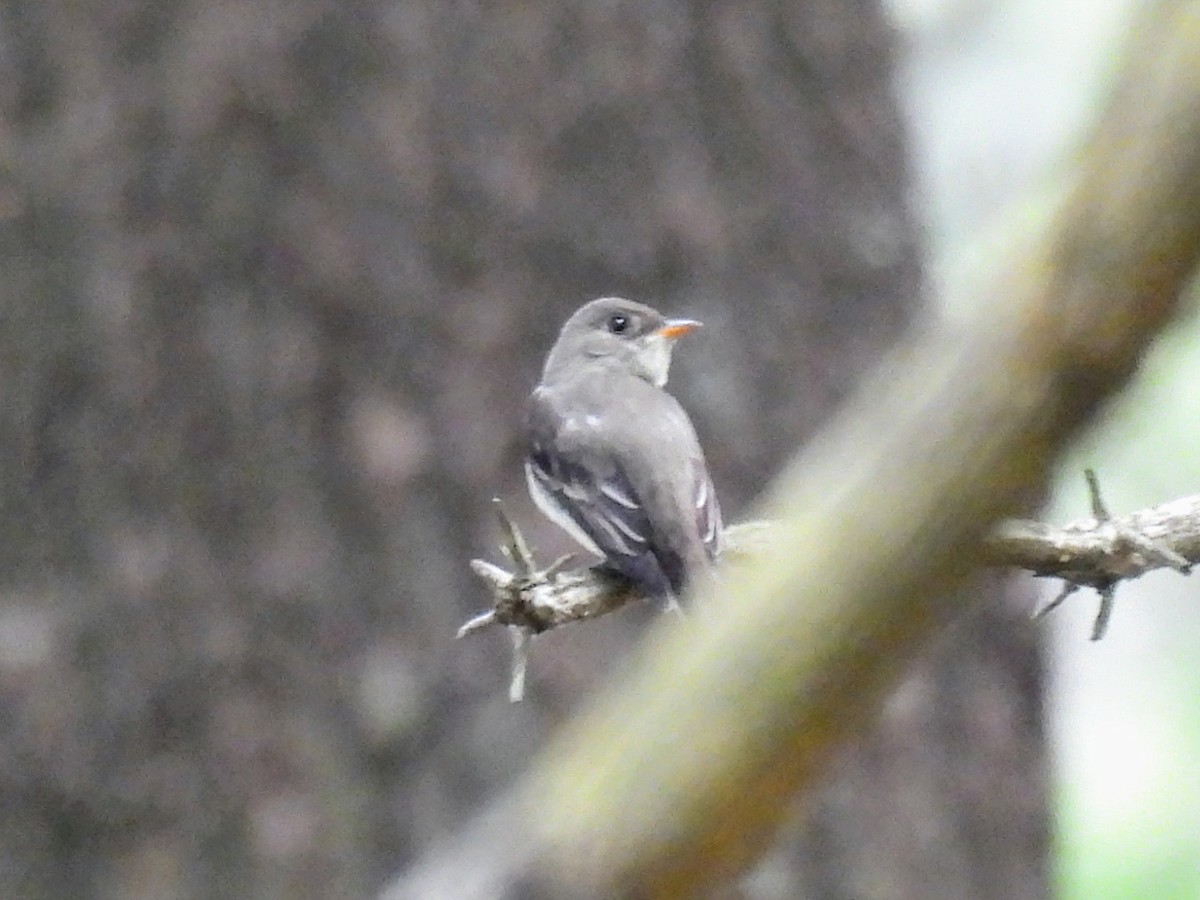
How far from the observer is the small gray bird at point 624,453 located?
391 centimetres

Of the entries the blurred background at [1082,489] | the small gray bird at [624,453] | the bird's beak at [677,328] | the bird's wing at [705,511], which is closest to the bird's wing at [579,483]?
the small gray bird at [624,453]

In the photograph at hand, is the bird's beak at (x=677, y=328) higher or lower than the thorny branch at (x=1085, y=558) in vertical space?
higher

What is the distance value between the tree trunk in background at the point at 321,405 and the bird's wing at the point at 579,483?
139 millimetres

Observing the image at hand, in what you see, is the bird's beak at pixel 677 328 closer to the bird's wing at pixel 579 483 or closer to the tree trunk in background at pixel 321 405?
the tree trunk in background at pixel 321 405

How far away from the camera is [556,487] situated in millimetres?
4309

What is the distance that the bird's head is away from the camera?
4742 mm

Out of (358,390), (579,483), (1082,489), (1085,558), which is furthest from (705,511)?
(1082,489)

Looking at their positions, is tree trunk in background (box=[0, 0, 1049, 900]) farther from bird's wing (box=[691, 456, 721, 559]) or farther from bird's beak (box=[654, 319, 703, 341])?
bird's wing (box=[691, 456, 721, 559])

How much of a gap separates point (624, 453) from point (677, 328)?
411 mm

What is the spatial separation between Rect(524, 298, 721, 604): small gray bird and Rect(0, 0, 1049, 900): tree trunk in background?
0.12m

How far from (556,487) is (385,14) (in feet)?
3.85

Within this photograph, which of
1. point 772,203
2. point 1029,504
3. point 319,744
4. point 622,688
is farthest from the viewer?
point 772,203

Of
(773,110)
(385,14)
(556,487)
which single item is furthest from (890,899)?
(385,14)

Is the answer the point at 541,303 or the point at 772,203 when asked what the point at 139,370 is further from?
the point at 772,203
